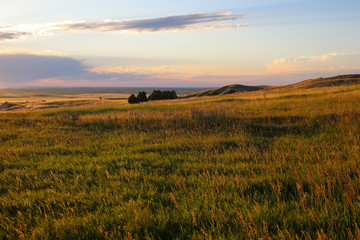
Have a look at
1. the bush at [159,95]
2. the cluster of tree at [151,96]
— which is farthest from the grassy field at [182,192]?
the bush at [159,95]

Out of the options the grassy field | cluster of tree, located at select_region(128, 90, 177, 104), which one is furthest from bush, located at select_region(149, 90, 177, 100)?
the grassy field

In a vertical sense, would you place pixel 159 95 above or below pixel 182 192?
above

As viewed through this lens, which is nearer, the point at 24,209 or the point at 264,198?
the point at 264,198

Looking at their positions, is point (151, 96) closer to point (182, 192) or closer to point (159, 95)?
point (159, 95)

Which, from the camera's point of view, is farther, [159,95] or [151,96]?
[159,95]

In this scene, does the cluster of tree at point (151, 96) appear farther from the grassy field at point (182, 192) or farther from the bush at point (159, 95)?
the grassy field at point (182, 192)

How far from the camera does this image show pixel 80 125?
12508 mm

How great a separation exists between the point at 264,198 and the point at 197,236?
53.0 inches

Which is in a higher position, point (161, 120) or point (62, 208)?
point (161, 120)

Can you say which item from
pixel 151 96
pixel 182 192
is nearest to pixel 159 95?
pixel 151 96

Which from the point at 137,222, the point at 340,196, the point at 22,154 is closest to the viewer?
the point at 137,222

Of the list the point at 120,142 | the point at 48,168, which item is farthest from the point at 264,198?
the point at 120,142

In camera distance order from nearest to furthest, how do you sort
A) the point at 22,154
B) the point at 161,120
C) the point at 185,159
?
the point at 185,159 → the point at 22,154 → the point at 161,120

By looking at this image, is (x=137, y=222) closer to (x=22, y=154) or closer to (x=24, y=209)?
(x=24, y=209)
